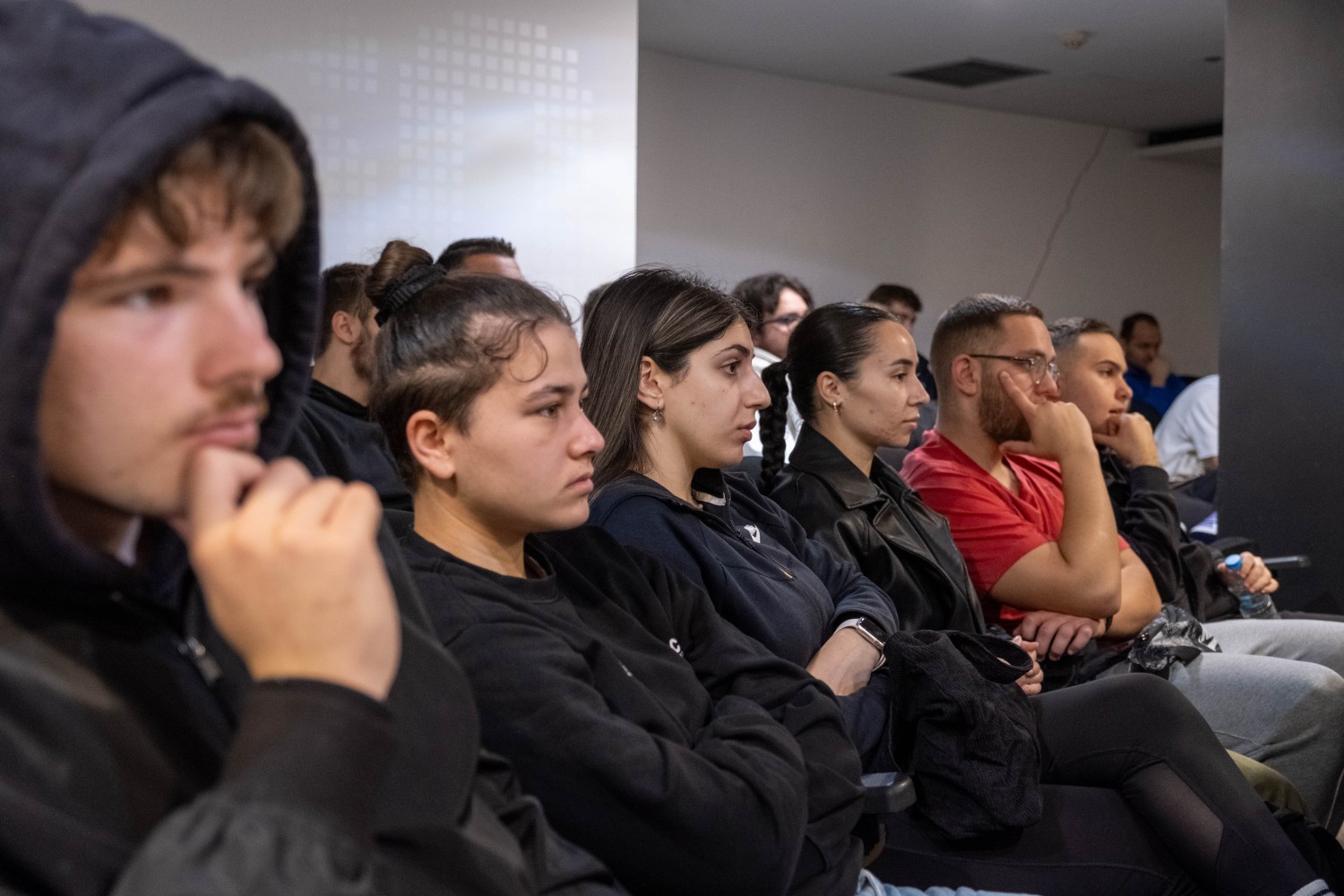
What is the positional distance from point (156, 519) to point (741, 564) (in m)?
1.22

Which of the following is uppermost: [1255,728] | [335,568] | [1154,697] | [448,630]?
[335,568]

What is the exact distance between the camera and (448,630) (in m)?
1.14

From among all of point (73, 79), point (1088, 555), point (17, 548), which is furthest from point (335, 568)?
point (1088, 555)

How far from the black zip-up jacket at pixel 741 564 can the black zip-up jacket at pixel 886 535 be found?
0.19 m

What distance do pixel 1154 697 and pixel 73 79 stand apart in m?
1.65

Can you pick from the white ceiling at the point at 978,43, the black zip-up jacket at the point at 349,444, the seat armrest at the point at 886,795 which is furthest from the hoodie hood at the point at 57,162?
the white ceiling at the point at 978,43

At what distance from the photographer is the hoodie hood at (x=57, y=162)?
0.61 metres

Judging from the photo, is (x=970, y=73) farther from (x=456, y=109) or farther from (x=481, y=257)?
(x=481, y=257)

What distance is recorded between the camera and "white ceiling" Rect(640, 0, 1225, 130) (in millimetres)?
5500

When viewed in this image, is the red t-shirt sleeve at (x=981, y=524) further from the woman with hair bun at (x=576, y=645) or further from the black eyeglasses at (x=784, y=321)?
the black eyeglasses at (x=784, y=321)

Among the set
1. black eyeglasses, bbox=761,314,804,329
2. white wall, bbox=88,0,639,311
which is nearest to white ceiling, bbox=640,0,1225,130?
black eyeglasses, bbox=761,314,804,329

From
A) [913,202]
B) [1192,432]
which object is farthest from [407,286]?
[913,202]

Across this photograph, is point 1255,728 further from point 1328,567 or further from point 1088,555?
point 1328,567

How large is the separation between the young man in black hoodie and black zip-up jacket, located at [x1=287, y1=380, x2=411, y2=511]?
1560 millimetres
